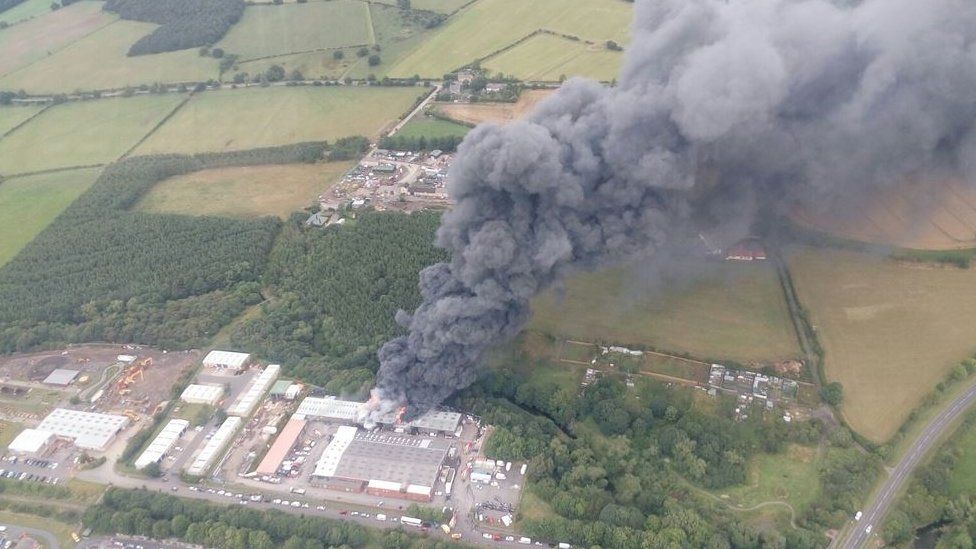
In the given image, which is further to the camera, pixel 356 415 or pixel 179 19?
pixel 179 19

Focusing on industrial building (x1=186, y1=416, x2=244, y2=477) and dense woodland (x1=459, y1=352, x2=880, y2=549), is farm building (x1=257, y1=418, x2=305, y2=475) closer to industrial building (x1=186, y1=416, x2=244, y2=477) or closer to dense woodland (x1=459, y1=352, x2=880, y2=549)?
industrial building (x1=186, y1=416, x2=244, y2=477)

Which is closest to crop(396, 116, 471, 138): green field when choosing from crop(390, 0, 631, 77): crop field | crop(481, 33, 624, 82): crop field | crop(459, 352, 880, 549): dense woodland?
crop(390, 0, 631, 77): crop field

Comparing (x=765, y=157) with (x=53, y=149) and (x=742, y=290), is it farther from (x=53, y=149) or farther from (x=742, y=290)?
(x=53, y=149)

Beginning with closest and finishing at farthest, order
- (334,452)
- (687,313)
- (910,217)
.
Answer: (334,452) < (687,313) < (910,217)

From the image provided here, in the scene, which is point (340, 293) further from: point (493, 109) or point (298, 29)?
point (298, 29)

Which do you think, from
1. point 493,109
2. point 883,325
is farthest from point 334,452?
point 493,109

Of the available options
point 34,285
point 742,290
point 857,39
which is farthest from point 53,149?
point 857,39

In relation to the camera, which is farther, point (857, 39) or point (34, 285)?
point (34, 285)
